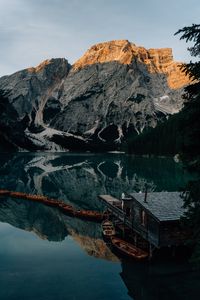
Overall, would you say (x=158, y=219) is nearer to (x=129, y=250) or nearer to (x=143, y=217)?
(x=143, y=217)

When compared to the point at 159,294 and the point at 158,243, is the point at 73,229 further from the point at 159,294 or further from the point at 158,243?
the point at 159,294

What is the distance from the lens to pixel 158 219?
30.7m

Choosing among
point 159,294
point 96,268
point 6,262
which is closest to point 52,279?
point 96,268

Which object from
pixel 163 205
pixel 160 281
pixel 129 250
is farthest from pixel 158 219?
pixel 129 250

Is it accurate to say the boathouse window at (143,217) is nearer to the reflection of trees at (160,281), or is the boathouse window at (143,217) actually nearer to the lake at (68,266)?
the lake at (68,266)

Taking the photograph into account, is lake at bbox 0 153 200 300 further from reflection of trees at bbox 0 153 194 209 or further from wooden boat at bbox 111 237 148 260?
reflection of trees at bbox 0 153 194 209

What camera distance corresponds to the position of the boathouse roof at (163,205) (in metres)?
31.6

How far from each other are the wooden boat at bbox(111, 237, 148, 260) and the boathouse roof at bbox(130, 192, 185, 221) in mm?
4191

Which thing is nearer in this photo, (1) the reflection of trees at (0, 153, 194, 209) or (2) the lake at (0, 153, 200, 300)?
(2) the lake at (0, 153, 200, 300)

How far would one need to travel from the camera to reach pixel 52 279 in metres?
28.6

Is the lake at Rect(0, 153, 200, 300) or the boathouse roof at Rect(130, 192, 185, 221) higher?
the boathouse roof at Rect(130, 192, 185, 221)

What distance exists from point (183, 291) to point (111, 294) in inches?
210

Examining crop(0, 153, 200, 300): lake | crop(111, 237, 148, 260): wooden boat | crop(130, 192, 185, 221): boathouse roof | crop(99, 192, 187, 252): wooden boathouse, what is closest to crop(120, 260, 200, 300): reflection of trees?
crop(0, 153, 200, 300): lake

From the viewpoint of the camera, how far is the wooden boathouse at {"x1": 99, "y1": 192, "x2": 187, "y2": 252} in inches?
1230
